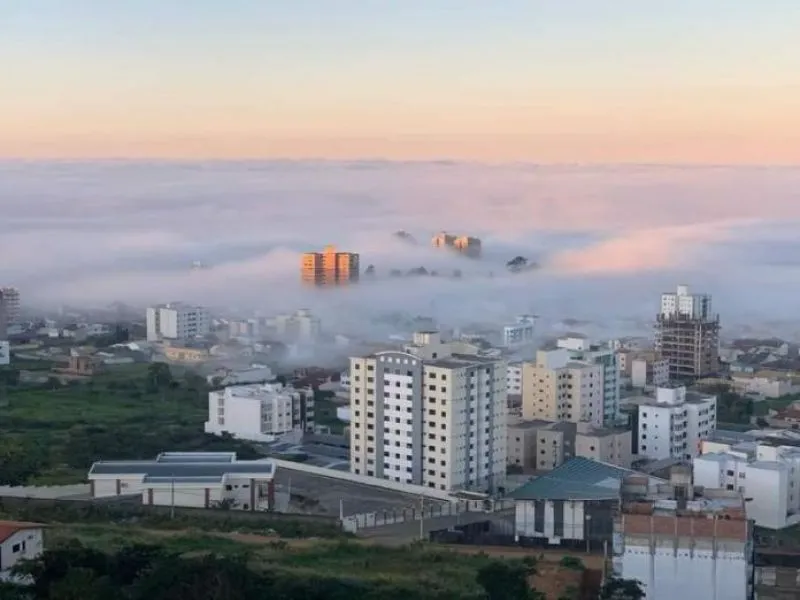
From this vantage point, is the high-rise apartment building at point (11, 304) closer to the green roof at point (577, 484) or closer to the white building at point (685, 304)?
the white building at point (685, 304)

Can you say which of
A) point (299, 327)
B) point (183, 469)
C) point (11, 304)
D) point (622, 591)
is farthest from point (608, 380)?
point (11, 304)

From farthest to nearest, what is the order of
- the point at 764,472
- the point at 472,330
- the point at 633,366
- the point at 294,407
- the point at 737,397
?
the point at 472,330 → the point at 633,366 → the point at 737,397 → the point at 294,407 → the point at 764,472

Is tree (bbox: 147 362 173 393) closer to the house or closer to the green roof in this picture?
the green roof

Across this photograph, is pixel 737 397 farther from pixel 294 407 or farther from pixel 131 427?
pixel 131 427

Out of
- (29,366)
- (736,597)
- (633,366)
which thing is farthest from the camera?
(29,366)

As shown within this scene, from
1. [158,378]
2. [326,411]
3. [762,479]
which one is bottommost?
[326,411]

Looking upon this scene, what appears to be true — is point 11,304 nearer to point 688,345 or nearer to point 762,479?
point 688,345

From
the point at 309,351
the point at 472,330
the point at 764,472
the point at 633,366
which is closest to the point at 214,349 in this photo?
the point at 309,351

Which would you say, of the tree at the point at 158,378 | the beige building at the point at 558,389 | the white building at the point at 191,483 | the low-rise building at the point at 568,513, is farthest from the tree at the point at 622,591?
the tree at the point at 158,378
